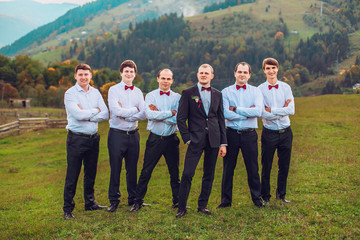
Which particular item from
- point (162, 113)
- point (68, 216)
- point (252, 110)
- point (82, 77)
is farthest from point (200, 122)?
point (68, 216)

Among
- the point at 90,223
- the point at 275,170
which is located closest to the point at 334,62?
the point at 275,170

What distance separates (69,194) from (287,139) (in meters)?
5.45

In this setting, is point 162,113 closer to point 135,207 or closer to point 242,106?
point 242,106

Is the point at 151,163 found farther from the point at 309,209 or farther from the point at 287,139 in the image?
the point at 309,209

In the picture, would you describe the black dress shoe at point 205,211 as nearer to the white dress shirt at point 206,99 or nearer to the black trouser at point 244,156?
the black trouser at point 244,156

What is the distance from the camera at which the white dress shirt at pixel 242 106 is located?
7723 millimetres

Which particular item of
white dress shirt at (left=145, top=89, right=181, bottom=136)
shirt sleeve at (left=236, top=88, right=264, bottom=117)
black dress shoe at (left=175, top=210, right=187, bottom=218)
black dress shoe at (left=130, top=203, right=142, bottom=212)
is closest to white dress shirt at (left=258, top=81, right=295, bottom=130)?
shirt sleeve at (left=236, top=88, right=264, bottom=117)

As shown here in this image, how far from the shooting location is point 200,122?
289 inches

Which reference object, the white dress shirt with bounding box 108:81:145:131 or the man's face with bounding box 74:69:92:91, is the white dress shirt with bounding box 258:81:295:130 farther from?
the man's face with bounding box 74:69:92:91

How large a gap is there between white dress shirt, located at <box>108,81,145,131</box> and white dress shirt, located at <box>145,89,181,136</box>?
0.33 metres

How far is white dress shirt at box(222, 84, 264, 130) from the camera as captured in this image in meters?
7.72

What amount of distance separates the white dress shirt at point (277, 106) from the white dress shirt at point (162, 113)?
2.19m

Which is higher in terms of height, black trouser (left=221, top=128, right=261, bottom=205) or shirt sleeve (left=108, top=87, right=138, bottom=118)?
shirt sleeve (left=108, top=87, right=138, bottom=118)

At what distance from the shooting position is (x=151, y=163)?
805cm
